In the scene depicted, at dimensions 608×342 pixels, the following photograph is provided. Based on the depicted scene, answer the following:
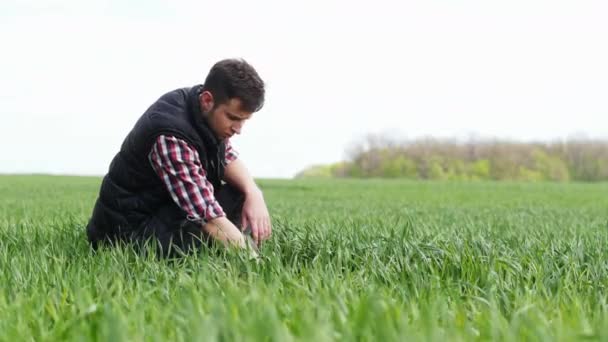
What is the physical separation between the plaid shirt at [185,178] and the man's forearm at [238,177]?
55 cm

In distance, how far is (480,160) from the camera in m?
45.4

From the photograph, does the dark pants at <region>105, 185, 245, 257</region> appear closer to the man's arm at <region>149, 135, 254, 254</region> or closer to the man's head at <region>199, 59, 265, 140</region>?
the man's arm at <region>149, 135, 254, 254</region>

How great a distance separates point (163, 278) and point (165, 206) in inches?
38.3

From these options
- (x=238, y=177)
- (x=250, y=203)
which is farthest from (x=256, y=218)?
(x=238, y=177)

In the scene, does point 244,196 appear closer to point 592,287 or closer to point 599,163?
point 592,287

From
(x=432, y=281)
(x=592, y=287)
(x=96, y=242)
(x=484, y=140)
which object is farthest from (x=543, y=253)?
(x=484, y=140)

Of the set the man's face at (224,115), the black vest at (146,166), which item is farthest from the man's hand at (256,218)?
the man's face at (224,115)

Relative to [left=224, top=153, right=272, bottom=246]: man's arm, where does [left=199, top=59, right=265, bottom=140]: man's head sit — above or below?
above

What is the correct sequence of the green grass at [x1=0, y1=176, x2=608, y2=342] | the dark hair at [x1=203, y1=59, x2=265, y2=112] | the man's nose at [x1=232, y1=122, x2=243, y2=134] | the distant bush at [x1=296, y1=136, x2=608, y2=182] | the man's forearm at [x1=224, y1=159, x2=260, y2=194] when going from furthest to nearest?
the distant bush at [x1=296, y1=136, x2=608, y2=182] < the man's forearm at [x1=224, y1=159, x2=260, y2=194] < the man's nose at [x1=232, y1=122, x2=243, y2=134] < the dark hair at [x1=203, y1=59, x2=265, y2=112] < the green grass at [x1=0, y1=176, x2=608, y2=342]

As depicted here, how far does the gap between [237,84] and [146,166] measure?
72cm

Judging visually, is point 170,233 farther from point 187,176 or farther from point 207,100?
point 207,100

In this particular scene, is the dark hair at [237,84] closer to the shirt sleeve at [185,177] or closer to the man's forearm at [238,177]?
the shirt sleeve at [185,177]

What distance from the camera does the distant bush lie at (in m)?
44.9

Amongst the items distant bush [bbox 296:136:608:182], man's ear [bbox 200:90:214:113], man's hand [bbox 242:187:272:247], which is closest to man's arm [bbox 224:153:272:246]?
man's hand [bbox 242:187:272:247]
